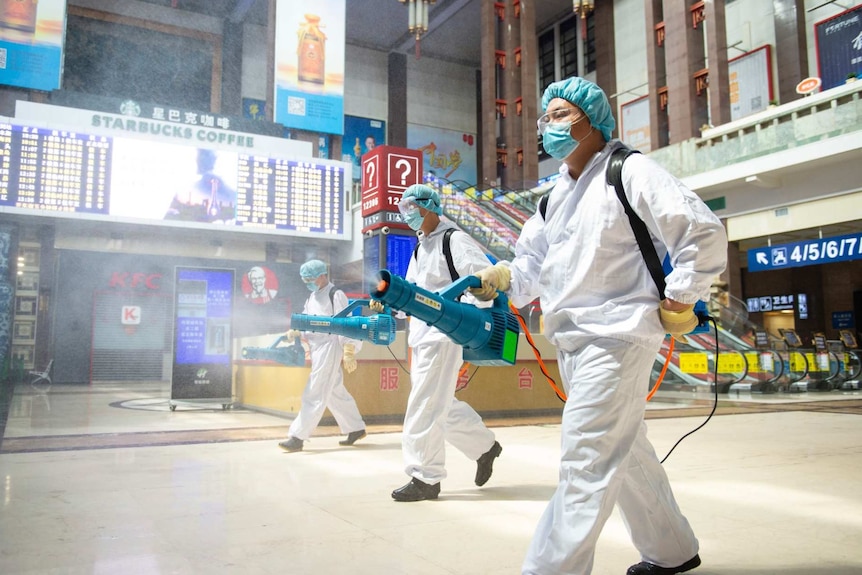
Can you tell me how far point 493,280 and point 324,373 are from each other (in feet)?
10.4

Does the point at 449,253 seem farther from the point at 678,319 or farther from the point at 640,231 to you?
the point at 678,319

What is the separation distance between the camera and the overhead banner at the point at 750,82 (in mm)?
16203

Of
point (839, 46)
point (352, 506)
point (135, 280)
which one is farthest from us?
point (135, 280)

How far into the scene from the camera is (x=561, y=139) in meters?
2.02

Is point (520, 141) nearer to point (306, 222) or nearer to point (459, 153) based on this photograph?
point (459, 153)

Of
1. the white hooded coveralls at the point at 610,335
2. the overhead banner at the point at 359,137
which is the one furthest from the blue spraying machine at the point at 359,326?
the overhead banner at the point at 359,137

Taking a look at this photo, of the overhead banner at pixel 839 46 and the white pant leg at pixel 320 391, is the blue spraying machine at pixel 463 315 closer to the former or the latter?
the white pant leg at pixel 320 391

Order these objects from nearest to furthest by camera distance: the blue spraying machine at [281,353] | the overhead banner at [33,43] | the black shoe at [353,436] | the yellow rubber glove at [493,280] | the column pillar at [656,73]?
the yellow rubber glove at [493,280] < the blue spraying machine at [281,353] < the black shoe at [353,436] < the overhead banner at [33,43] < the column pillar at [656,73]

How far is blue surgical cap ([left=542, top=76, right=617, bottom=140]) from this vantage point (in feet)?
6.57

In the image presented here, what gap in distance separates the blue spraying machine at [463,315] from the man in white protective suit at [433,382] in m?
0.82

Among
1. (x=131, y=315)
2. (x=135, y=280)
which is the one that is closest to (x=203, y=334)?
(x=135, y=280)

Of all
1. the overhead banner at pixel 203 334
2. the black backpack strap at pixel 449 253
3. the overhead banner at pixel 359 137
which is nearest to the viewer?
the black backpack strap at pixel 449 253

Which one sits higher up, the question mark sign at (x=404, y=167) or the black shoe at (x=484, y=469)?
the question mark sign at (x=404, y=167)

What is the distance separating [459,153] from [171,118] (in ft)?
44.5
